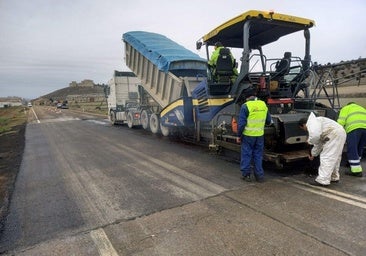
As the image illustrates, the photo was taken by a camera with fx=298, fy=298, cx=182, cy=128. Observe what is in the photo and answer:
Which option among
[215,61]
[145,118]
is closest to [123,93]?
[145,118]

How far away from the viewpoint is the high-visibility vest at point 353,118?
530 centimetres

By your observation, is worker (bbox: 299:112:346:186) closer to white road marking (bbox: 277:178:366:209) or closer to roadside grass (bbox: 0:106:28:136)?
white road marking (bbox: 277:178:366:209)

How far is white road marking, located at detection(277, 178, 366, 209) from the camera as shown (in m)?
3.95

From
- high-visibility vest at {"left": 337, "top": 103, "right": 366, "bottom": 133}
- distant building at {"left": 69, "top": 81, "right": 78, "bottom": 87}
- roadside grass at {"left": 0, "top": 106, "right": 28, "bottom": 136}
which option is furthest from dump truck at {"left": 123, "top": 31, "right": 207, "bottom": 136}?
distant building at {"left": 69, "top": 81, "right": 78, "bottom": 87}

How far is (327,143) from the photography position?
4789 millimetres

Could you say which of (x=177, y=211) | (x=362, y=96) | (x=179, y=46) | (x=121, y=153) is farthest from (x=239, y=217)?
(x=362, y=96)

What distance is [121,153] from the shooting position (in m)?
8.31

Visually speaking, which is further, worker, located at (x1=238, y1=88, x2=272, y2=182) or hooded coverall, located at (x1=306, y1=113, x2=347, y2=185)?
worker, located at (x1=238, y1=88, x2=272, y2=182)

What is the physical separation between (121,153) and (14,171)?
262 centimetres

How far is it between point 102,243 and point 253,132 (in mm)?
3046

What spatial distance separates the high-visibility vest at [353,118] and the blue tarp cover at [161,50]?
18.5 feet

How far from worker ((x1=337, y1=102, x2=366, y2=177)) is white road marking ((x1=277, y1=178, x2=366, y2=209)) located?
41.3 inches

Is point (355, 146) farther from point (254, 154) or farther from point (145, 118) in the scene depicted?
point (145, 118)

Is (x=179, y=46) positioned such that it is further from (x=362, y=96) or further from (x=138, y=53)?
(x=362, y=96)
